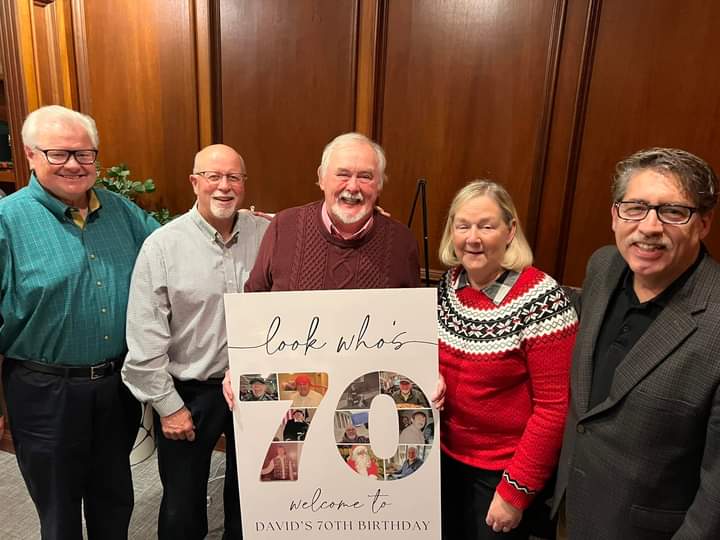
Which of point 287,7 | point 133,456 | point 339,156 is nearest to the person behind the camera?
point 339,156

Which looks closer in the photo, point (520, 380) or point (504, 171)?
point (520, 380)

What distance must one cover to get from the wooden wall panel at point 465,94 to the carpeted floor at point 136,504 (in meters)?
1.66

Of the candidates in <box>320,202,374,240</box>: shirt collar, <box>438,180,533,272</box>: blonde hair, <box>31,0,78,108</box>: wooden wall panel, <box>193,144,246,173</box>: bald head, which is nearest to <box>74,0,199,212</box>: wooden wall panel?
<box>31,0,78,108</box>: wooden wall panel

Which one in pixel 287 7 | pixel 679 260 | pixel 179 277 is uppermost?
pixel 287 7

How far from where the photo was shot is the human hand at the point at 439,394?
4.03ft

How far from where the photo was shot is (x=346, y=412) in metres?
1.26

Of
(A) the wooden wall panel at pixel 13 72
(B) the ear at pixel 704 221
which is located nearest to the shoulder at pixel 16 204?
(A) the wooden wall panel at pixel 13 72

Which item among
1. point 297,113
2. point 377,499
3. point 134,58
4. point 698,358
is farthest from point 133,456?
point 698,358

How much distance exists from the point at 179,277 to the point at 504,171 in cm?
137

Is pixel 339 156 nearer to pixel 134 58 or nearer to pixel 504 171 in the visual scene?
pixel 504 171

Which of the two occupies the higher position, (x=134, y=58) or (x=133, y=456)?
(x=134, y=58)

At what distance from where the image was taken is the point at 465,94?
2014 mm

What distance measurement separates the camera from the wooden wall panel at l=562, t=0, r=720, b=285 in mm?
1683

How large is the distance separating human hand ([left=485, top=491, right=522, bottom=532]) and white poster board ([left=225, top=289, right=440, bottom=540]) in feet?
0.48
